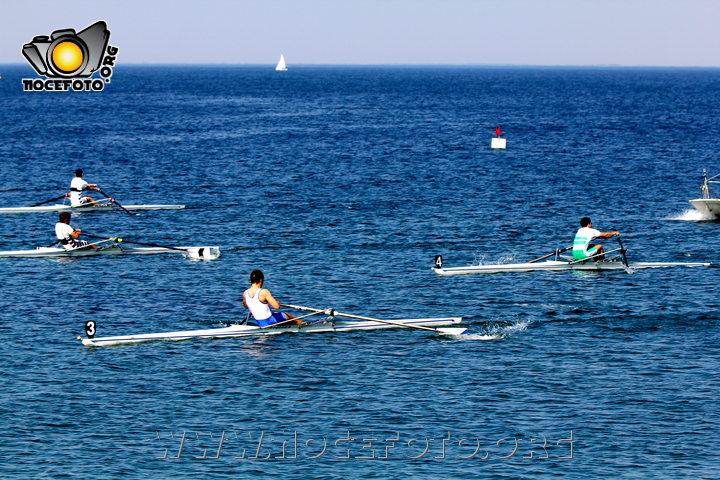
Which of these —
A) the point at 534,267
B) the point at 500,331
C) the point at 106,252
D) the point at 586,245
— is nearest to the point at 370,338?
the point at 500,331

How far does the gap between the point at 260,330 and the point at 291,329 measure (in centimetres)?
95

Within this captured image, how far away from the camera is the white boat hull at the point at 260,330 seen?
87.1ft

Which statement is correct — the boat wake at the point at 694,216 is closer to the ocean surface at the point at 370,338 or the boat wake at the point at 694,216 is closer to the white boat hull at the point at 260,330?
the ocean surface at the point at 370,338

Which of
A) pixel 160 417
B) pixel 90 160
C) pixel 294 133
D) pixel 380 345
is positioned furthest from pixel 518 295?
pixel 294 133

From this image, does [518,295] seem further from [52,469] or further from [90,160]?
[90,160]

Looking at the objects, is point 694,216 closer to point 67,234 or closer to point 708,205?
point 708,205

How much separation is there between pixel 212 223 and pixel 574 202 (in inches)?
835

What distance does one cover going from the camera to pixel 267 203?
53.4m

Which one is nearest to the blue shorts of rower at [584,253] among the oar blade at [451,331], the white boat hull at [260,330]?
the white boat hull at [260,330]

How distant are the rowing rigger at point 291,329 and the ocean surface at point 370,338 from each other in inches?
13.2

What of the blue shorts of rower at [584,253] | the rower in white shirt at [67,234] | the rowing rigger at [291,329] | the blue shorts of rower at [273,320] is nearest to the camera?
the rowing rigger at [291,329]

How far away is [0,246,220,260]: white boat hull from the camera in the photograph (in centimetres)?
3834

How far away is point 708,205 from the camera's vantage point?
1797 inches

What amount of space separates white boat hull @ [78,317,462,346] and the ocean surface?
13.1 inches
